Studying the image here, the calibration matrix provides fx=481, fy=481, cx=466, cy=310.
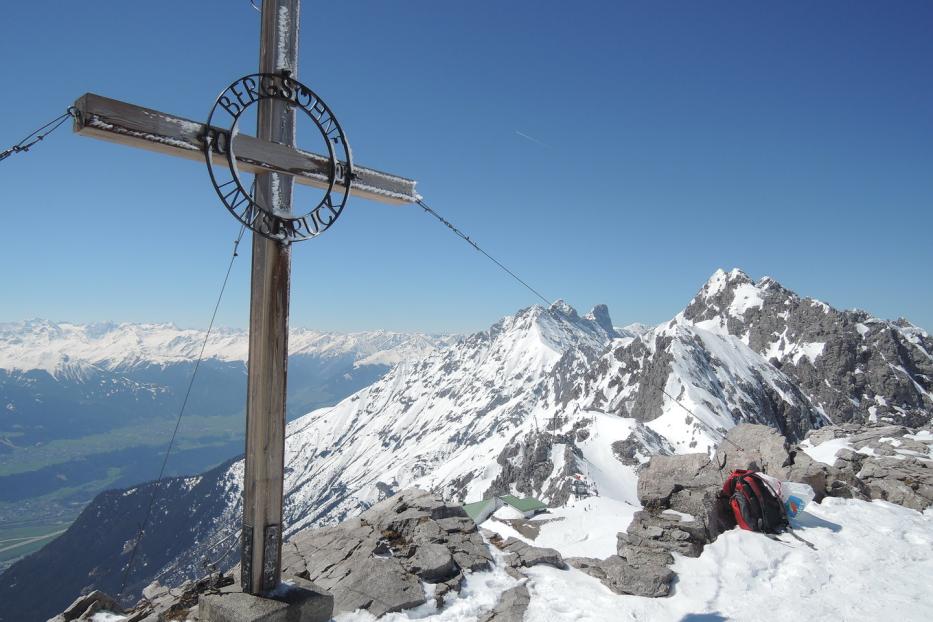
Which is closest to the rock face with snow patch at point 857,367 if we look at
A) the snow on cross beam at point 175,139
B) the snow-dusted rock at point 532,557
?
the snow-dusted rock at point 532,557

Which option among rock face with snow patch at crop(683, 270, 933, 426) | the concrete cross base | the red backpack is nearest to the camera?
the concrete cross base

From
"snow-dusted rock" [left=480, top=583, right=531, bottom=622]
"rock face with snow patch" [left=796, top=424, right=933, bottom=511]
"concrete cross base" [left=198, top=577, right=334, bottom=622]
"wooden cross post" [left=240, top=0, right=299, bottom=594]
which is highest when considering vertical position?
"wooden cross post" [left=240, top=0, right=299, bottom=594]

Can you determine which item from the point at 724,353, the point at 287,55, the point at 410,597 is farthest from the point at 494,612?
the point at 724,353

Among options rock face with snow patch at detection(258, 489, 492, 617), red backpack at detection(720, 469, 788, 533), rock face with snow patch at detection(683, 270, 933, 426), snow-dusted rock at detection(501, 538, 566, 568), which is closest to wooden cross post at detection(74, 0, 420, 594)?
rock face with snow patch at detection(258, 489, 492, 617)

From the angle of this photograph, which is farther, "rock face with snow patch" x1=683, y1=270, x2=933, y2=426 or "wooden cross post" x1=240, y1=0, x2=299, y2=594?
"rock face with snow patch" x1=683, y1=270, x2=933, y2=426

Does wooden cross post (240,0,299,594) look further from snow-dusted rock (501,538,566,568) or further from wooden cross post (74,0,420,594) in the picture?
snow-dusted rock (501,538,566,568)

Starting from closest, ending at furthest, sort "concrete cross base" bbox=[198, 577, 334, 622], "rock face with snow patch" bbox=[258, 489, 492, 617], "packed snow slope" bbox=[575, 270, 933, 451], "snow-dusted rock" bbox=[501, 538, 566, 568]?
1. "concrete cross base" bbox=[198, 577, 334, 622]
2. "rock face with snow patch" bbox=[258, 489, 492, 617]
3. "snow-dusted rock" bbox=[501, 538, 566, 568]
4. "packed snow slope" bbox=[575, 270, 933, 451]

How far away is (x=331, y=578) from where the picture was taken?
32.1 ft

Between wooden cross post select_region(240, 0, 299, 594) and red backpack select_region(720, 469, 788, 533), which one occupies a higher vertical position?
wooden cross post select_region(240, 0, 299, 594)

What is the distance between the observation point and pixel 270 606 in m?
6.34

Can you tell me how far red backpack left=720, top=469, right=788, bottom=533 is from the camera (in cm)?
1235

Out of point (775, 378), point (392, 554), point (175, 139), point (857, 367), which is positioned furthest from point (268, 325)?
point (857, 367)

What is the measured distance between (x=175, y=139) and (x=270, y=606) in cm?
594

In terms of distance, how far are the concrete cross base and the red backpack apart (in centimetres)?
1064
